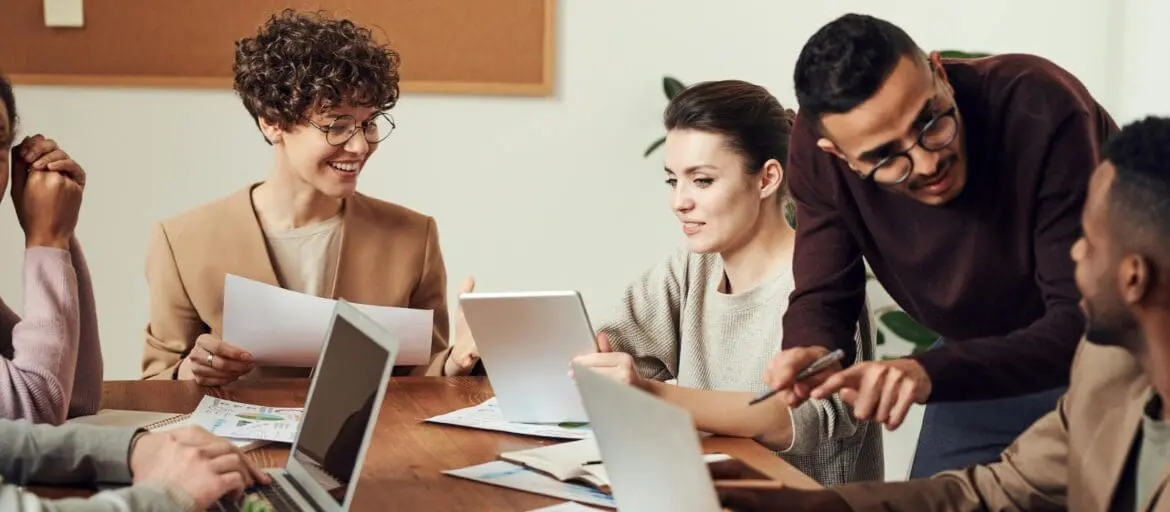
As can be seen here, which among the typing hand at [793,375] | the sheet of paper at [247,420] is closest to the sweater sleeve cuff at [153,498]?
the sheet of paper at [247,420]

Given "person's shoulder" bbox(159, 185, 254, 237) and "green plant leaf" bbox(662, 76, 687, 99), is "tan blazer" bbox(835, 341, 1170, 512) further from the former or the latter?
"green plant leaf" bbox(662, 76, 687, 99)

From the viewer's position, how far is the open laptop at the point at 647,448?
1123 millimetres

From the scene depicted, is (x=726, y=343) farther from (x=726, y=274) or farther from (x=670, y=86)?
(x=670, y=86)

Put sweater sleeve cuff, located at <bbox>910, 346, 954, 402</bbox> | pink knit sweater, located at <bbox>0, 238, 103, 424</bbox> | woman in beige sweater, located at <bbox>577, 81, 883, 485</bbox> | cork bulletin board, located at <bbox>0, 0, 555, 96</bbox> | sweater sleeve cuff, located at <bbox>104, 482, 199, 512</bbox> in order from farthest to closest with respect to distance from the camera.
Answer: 1. cork bulletin board, located at <bbox>0, 0, 555, 96</bbox>
2. woman in beige sweater, located at <bbox>577, 81, 883, 485</bbox>
3. pink knit sweater, located at <bbox>0, 238, 103, 424</bbox>
4. sweater sleeve cuff, located at <bbox>910, 346, 954, 402</bbox>
5. sweater sleeve cuff, located at <bbox>104, 482, 199, 512</bbox>

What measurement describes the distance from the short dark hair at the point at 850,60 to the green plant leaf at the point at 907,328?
203 centimetres

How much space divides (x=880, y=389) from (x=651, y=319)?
2.69 feet

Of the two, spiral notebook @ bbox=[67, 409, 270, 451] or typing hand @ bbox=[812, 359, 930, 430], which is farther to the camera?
spiral notebook @ bbox=[67, 409, 270, 451]

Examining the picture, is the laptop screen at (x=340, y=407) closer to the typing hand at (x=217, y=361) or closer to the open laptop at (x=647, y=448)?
the open laptop at (x=647, y=448)

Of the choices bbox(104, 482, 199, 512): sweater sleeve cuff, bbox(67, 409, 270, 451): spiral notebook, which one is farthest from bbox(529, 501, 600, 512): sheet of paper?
bbox(67, 409, 270, 451): spiral notebook

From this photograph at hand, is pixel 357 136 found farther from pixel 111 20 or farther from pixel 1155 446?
pixel 1155 446

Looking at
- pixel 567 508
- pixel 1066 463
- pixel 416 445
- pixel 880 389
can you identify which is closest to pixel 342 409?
pixel 567 508

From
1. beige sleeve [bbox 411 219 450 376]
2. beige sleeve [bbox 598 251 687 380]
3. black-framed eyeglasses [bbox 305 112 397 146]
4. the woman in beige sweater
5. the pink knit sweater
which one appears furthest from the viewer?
beige sleeve [bbox 411 219 450 376]

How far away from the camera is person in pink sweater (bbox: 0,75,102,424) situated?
1800mm

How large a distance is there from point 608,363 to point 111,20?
2.07m
